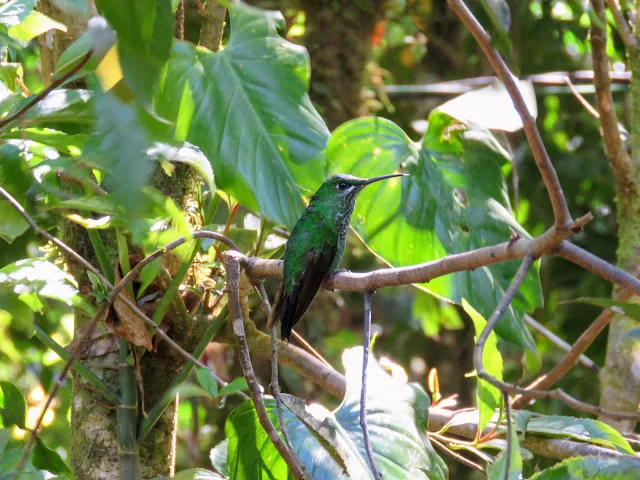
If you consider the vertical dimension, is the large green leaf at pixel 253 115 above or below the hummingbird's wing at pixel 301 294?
above

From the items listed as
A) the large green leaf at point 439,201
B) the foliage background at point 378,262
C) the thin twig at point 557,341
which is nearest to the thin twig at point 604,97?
the large green leaf at point 439,201

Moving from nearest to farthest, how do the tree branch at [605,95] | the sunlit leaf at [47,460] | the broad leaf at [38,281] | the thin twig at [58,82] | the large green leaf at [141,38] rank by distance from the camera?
the large green leaf at [141,38] → the thin twig at [58,82] → the broad leaf at [38,281] → the sunlit leaf at [47,460] → the tree branch at [605,95]

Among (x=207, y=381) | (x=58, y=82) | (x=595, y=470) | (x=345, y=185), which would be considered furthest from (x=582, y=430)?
(x=58, y=82)

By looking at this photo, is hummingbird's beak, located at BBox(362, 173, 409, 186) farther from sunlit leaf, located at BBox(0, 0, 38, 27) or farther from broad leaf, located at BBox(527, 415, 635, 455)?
sunlit leaf, located at BBox(0, 0, 38, 27)

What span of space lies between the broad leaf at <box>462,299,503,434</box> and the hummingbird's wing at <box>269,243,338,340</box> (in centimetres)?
55

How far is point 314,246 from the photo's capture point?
7.06ft

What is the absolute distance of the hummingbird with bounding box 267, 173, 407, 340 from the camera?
197 cm

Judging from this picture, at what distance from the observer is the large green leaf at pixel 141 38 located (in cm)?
48

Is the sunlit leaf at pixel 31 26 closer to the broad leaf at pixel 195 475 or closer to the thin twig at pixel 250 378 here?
the thin twig at pixel 250 378

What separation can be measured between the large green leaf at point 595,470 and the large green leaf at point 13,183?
3.59 ft

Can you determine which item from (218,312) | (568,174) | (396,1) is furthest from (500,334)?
(396,1)

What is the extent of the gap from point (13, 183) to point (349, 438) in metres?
0.86

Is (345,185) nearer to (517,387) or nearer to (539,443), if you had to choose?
(539,443)

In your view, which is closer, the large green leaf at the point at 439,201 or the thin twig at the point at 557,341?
the large green leaf at the point at 439,201
